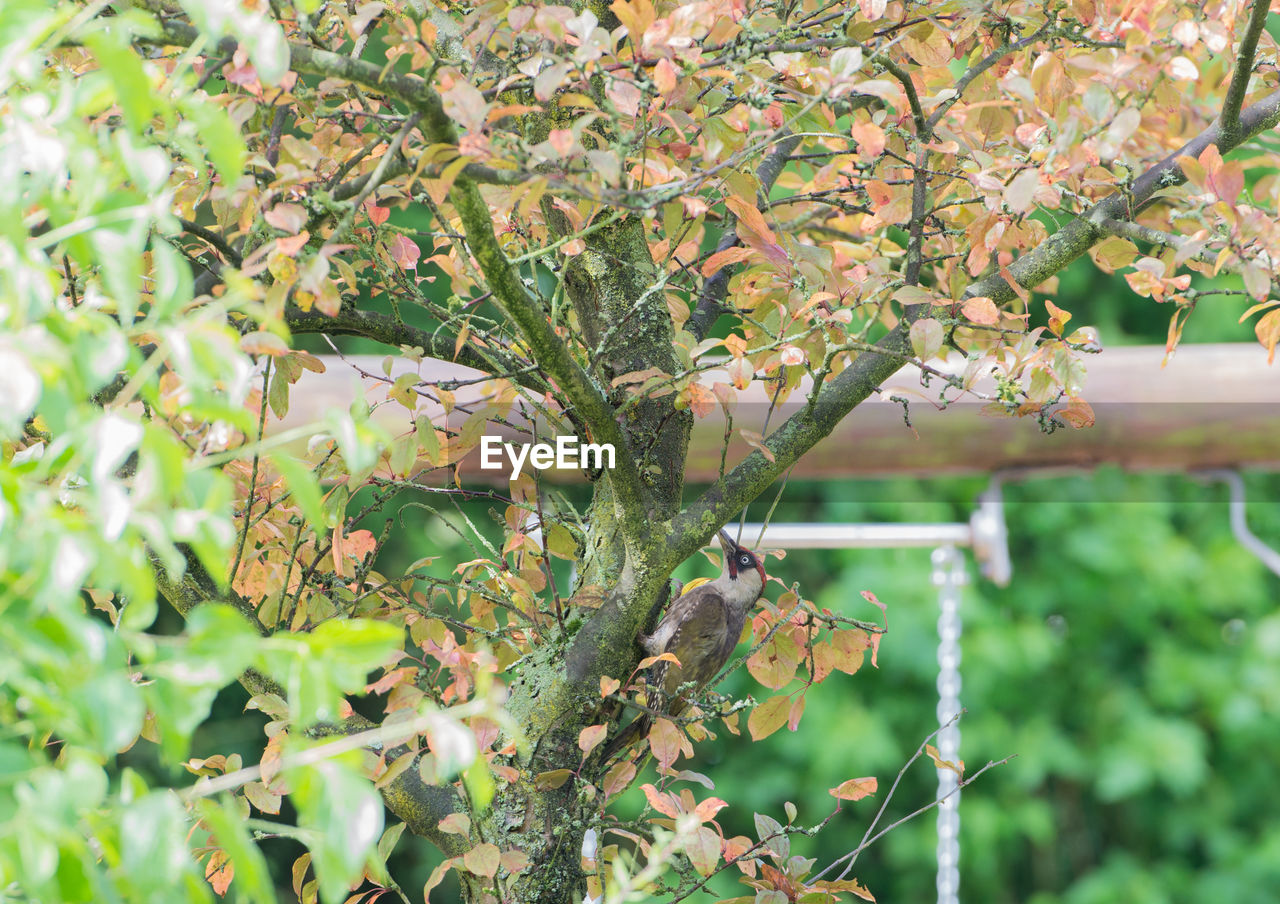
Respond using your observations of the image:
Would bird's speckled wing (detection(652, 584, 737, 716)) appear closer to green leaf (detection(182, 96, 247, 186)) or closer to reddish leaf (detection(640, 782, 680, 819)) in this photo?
reddish leaf (detection(640, 782, 680, 819))

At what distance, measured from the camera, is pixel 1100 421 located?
1613mm

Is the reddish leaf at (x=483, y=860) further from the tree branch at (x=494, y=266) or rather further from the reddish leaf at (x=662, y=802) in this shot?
the tree branch at (x=494, y=266)

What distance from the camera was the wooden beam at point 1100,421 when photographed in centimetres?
159

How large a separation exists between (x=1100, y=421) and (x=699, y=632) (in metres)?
0.78

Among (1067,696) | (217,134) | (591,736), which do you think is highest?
(217,134)

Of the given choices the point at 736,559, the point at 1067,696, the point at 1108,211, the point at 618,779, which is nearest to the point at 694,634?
the point at 736,559

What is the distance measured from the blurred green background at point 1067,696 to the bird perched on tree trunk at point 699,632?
1.91m

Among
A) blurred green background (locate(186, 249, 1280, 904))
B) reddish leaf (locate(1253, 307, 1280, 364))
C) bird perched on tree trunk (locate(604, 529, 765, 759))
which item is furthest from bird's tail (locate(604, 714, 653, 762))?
blurred green background (locate(186, 249, 1280, 904))

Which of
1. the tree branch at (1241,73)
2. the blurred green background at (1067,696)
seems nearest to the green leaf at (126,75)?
the tree branch at (1241,73)

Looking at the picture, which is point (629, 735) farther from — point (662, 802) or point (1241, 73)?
point (1241, 73)

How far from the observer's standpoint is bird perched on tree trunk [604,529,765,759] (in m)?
1.13

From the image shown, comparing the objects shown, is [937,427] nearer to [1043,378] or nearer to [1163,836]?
[1043,378]

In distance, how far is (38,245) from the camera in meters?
0.44

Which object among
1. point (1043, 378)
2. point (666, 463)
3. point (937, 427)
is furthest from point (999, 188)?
point (937, 427)
